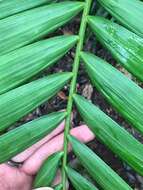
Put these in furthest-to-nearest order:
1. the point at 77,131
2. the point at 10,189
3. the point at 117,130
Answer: the point at 10,189 < the point at 77,131 < the point at 117,130

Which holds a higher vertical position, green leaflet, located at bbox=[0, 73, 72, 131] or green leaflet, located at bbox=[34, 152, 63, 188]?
green leaflet, located at bbox=[0, 73, 72, 131]

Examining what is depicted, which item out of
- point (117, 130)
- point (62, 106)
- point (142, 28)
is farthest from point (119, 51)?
point (62, 106)

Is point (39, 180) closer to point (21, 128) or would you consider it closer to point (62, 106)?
point (21, 128)

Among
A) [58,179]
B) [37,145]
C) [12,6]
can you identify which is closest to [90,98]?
[37,145]

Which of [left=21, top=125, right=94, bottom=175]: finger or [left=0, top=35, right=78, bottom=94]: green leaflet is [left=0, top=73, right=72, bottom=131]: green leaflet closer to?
[left=0, top=35, right=78, bottom=94]: green leaflet

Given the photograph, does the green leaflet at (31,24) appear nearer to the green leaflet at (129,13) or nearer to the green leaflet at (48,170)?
the green leaflet at (129,13)

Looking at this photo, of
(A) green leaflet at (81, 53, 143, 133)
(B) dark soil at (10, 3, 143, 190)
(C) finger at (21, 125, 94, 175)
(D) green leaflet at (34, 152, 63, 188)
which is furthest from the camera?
(B) dark soil at (10, 3, 143, 190)

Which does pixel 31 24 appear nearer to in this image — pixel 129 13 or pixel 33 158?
pixel 129 13

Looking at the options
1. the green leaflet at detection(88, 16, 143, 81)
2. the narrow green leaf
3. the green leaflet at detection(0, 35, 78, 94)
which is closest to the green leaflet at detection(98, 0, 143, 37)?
the green leaflet at detection(88, 16, 143, 81)
